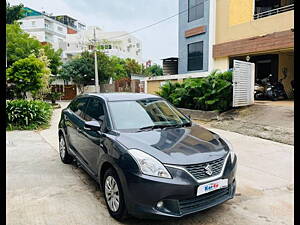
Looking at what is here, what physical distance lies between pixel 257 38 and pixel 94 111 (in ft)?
36.9

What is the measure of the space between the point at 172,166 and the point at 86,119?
204 cm

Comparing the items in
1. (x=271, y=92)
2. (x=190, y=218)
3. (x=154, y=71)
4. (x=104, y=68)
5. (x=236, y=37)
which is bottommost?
(x=190, y=218)

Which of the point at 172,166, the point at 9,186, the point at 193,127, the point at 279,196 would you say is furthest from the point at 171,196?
the point at 9,186

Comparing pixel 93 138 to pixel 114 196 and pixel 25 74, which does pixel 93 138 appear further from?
pixel 25 74

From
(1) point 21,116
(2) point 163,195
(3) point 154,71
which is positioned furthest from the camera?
(3) point 154,71

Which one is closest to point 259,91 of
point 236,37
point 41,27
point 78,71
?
point 236,37

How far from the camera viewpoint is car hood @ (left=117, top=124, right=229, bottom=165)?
2.70 meters

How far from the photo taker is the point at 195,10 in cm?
1698

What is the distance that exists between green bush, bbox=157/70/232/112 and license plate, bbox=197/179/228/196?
723 cm

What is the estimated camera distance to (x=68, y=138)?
4.83 meters

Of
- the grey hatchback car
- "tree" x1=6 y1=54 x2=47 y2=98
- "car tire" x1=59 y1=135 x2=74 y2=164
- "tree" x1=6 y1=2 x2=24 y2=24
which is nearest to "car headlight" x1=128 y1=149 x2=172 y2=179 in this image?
the grey hatchback car

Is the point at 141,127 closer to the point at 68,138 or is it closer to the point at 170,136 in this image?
the point at 170,136

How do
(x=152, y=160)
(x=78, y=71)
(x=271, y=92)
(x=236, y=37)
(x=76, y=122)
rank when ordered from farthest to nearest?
(x=78, y=71) → (x=236, y=37) → (x=271, y=92) → (x=76, y=122) → (x=152, y=160)

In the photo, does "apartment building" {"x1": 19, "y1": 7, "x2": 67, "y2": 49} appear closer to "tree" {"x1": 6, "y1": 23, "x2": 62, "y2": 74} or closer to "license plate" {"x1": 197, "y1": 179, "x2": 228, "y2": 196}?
"tree" {"x1": 6, "y1": 23, "x2": 62, "y2": 74}
